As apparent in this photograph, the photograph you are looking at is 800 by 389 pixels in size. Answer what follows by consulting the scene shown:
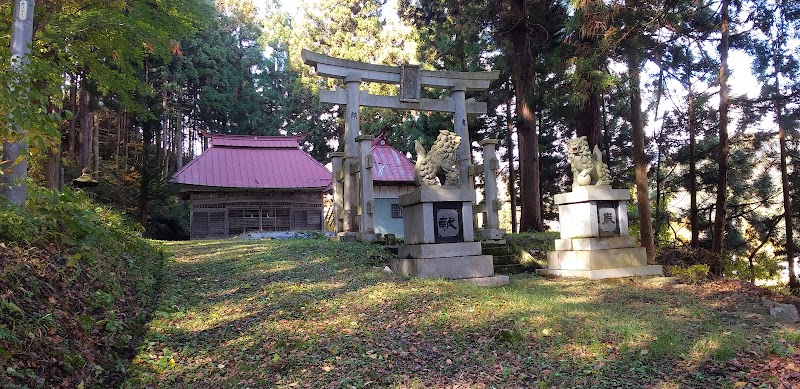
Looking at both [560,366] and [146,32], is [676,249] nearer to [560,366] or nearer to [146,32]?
[560,366]

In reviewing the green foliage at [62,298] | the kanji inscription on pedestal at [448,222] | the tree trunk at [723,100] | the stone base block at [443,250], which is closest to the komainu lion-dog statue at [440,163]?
the kanji inscription on pedestal at [448,222]

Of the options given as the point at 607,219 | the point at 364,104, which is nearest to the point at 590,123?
the point at 607,219

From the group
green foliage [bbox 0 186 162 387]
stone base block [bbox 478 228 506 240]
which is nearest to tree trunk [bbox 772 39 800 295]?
stone base block [bbox 478 228 506 240]

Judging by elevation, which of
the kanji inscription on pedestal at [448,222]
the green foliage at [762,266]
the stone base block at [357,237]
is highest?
the kanji inscription on pedestal at [448,222]

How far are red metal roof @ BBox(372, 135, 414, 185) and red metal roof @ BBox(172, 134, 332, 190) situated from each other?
2193mm

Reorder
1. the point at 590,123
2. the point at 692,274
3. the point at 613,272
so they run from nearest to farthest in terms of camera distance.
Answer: the point at 613,272 < the point at 692,274 < the point at 590,123

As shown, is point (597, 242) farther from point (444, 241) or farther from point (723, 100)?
point (723, 100)

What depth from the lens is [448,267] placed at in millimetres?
7996

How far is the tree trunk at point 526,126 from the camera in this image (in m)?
14.7

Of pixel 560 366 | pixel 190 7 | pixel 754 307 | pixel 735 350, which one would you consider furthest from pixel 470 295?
pixel 190 7

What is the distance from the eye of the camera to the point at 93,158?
62.5ft

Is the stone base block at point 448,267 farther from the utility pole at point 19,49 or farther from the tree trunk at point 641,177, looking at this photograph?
the utility pole at point 19,49

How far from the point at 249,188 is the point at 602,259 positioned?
50.9 feet

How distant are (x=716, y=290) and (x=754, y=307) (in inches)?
44.4
